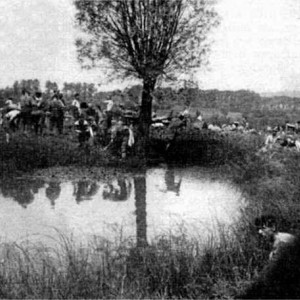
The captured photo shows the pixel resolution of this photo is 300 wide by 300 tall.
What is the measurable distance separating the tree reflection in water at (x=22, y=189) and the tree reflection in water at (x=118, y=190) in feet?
7.34

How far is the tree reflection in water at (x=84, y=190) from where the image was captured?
1678 centimetres

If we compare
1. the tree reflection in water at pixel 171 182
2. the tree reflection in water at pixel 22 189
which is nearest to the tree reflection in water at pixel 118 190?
the tree reflection in water at pixel 171 182

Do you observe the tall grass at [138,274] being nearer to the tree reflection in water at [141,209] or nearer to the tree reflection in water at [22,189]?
the tree reflection in water at [141,209]

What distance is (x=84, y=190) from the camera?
1783cm

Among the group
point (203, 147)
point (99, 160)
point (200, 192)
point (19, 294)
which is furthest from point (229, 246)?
point (203, 147)

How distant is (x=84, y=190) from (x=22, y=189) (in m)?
2.00

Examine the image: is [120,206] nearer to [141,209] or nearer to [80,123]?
[141,209]

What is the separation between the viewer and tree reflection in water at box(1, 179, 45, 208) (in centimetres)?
1611

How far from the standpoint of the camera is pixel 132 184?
19109 millimetres

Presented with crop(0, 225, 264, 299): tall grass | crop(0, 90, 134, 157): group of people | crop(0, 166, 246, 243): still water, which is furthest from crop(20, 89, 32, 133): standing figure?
crop(0, 225, 264, 299): tall grass

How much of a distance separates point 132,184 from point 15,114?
7.59 m

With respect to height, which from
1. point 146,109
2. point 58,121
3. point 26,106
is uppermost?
point 26,106

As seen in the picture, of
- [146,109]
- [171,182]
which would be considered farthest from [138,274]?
[146,109]

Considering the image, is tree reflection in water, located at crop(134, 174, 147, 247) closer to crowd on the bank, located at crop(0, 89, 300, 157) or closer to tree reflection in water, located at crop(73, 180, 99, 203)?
tree reflection in water, located at crop(73, 180, 99, 203)
